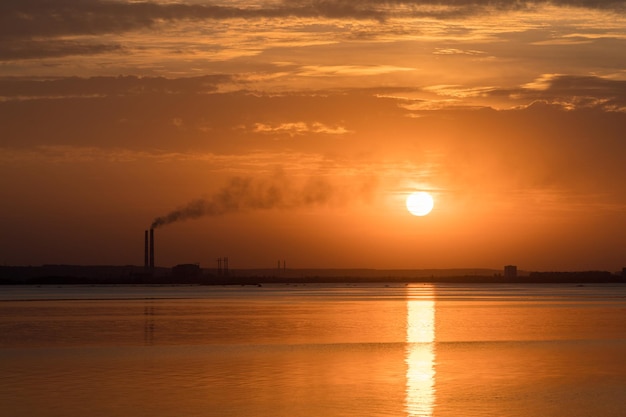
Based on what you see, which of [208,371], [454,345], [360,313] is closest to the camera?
[208,371]

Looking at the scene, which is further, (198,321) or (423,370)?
(198,321)

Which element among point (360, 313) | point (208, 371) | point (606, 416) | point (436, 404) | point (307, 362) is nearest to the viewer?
point (606, 416)

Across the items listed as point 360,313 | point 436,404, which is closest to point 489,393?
point 436,404

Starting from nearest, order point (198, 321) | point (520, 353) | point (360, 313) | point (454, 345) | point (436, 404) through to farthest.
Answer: point (436, 404) < point (520, 353) < point (454, 345) < point (198, 321) < point (360, 313)

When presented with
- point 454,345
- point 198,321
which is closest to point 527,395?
point 454,345

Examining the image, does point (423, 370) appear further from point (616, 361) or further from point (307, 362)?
point (616, 361)

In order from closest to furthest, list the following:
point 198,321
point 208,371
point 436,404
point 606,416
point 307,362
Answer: point 606,416, point 436,404, point 208,371, point 307,362, point 198,321

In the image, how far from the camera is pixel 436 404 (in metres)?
23.9

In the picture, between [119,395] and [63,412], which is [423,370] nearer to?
[119,395]

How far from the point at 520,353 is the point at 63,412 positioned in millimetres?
20215

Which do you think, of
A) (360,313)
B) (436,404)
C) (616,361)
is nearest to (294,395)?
(436,404)

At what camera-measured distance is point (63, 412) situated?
22922mm

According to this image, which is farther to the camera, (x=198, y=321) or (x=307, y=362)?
(x=198, y=321)

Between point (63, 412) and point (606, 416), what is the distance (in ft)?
43.0
